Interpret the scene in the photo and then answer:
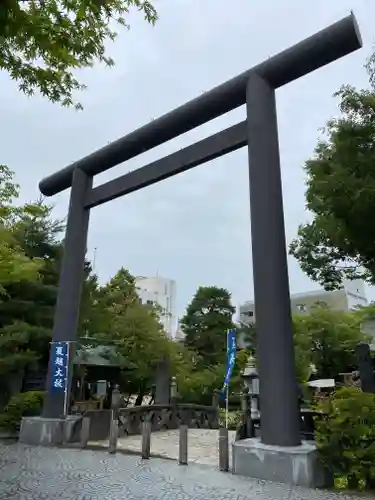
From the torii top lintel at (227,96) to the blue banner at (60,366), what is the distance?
4.56 meters

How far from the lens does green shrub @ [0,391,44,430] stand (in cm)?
1085

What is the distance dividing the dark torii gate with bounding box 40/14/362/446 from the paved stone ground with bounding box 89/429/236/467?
1.75 metres

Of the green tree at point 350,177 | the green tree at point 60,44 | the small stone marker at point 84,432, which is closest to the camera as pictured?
the green tree at point 60,44

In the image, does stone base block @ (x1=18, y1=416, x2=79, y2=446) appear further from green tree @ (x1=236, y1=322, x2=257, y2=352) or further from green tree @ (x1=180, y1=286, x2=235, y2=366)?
green tree @ (x1=180, y1=286, x2=235, y2=366)

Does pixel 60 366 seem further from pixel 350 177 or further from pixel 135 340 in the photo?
pixel 350 177

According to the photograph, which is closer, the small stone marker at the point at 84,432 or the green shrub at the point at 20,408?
the small stone marker at the point at 84,432

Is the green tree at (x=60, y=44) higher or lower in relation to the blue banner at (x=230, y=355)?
higher

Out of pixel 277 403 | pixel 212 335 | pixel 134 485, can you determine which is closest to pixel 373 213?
pixel 277 403

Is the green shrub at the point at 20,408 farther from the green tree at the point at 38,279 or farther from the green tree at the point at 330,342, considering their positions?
the green tree at the point at 330,342

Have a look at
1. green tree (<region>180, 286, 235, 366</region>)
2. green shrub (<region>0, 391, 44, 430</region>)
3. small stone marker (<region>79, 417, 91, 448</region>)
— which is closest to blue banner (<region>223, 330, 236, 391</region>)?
small stone marker (<region>79, 417, 91, 448</region>)

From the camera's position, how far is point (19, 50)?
5.27 metres

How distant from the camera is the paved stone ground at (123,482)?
5148mm

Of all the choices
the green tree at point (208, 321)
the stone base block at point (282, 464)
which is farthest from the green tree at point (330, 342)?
the stone base block at point (282, 464)

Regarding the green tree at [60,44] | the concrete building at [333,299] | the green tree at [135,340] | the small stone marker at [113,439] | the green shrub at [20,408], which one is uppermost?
the concrete building at [333,299]
